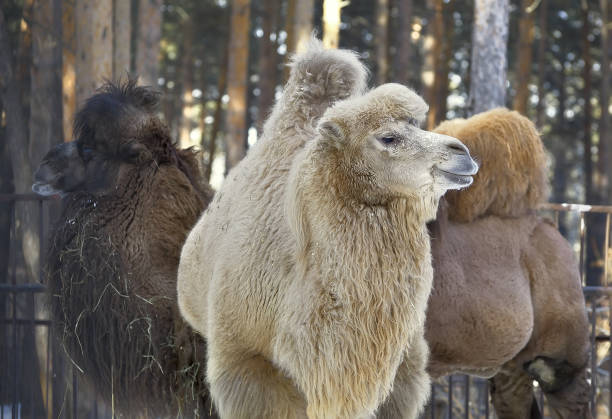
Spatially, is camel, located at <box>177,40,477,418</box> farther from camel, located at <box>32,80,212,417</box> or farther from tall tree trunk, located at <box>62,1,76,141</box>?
tall tree trunk, located at <box>62,1,76,141</box>

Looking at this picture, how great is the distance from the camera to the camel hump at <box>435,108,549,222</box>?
4.86 metres

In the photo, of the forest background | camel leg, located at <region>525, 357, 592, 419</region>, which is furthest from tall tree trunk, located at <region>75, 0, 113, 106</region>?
camel leg, located at <region>525, 357, 592, 419</region>

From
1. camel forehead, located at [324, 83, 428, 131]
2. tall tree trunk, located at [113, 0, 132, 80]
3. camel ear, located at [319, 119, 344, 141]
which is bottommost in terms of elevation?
camel ear, located at [319, 119, 344, 141]

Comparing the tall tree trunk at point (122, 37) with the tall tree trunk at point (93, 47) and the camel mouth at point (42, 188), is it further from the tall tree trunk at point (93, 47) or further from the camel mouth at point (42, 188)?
the camel mouth at point (42, 188)

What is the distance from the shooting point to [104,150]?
502 cm

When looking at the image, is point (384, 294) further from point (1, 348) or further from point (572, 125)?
point (572, 125)

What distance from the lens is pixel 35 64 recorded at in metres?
8.52

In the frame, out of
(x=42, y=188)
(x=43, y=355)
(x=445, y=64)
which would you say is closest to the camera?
(x=42, y=188)

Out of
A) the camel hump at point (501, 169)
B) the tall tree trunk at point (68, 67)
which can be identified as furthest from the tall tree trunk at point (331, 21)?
the camel hump at point (501, 169)

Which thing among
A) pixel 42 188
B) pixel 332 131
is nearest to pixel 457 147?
pixel 332 131

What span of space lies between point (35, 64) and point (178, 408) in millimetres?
5249

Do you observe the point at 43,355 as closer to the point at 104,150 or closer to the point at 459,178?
the point at 104,150

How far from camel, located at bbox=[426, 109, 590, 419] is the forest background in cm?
135

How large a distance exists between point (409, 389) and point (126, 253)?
2.01 metres
